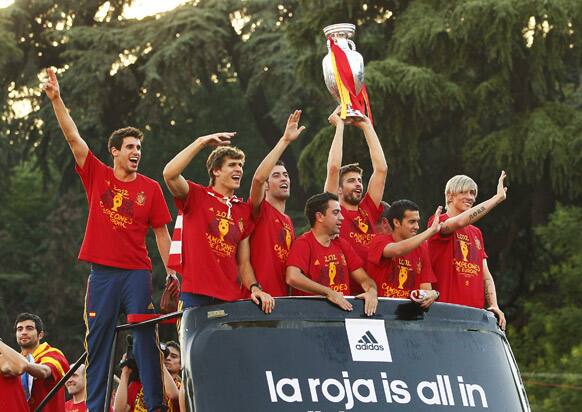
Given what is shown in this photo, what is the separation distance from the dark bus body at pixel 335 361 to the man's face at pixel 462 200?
2.17 meters

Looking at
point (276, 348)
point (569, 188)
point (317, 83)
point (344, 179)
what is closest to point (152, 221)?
point (344, 179)

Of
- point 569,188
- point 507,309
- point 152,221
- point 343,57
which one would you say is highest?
point 343,57

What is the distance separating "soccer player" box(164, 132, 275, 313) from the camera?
7605 millimetres

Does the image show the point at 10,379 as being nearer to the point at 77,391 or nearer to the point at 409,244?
the point at 77,391

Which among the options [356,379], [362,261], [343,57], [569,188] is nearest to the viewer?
[356,379]

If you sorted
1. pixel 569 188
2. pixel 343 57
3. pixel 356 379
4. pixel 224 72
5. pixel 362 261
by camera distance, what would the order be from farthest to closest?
pixel 224 72 < pixel 569 188 < pixel 343 57 < pixel 362 261 < pixel 356 379

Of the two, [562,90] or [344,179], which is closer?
[344,179]

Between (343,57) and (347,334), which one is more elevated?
(343,57)

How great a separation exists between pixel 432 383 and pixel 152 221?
7.97 feet

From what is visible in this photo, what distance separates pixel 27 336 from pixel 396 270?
2539mm

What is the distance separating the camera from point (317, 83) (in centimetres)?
2506

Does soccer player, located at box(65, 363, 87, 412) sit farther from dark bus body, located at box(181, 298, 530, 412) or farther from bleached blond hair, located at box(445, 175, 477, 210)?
dark bus body, located at box(181, 298, 530, 412)

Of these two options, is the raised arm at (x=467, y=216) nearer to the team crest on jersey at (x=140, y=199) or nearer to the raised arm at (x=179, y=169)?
the raised arm at (x=179, y=169)

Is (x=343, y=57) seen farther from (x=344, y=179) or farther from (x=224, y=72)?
(x=224, y=72)
